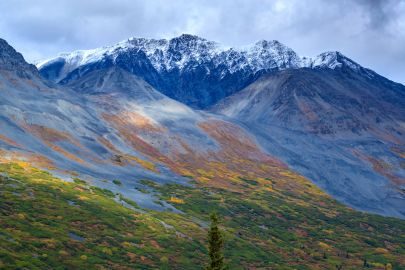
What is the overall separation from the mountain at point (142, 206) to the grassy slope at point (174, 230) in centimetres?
27

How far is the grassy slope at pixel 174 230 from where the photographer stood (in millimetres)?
72188

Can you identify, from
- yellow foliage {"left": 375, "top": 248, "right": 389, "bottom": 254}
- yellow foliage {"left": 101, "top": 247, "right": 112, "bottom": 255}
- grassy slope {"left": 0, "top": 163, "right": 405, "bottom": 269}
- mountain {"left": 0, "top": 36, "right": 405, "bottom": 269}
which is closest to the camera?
grassy slope {"left": 0, "top": 163, "right": 405, "bottom": 269}

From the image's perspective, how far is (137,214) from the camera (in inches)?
Answer: 3952

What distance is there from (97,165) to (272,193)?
56349 millimetres

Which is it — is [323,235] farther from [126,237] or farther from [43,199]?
[43,199]

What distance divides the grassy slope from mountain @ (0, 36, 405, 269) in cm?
27

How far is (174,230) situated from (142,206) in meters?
15.3

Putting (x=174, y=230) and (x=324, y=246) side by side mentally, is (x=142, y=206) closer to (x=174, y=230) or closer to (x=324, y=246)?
(x=174, y=230)

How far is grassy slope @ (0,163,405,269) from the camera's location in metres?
72.2

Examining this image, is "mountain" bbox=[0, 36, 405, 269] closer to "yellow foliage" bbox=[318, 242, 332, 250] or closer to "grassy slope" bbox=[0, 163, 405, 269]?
"grassy slope" bbox=[0, 163, 405, 269]

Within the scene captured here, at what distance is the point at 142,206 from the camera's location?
361ft

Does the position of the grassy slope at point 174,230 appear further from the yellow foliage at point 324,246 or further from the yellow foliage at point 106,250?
the yellow foliage at point 324,246

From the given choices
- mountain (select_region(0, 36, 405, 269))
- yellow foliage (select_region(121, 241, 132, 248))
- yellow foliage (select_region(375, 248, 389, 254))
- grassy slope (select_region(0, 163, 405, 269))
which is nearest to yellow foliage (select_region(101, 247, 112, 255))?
grassy slope (select_region(0, 163, 405, 269))

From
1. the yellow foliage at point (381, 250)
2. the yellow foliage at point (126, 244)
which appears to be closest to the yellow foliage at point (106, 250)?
the yellow foliage at point (126, 244)
